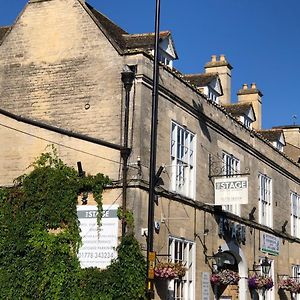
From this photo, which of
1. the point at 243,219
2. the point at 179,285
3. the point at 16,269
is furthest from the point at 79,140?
the point at 243,219

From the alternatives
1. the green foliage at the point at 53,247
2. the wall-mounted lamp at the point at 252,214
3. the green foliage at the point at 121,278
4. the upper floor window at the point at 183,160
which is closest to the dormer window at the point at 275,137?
the wall-mounted lamp at the point at 252,214

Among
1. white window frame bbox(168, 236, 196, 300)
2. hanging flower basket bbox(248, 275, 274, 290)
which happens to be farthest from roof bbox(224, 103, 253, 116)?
white window frame bbox(168, 236, 196, 300)

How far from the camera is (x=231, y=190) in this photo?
67.7 ft

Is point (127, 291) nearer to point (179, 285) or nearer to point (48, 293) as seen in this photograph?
point (48, 293)

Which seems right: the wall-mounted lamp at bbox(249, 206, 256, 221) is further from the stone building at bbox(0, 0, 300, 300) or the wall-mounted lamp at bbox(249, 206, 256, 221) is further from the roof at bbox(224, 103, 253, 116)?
the roof at bbox(224, 103, 253, 116)

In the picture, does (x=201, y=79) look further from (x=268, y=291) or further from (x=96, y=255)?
(x=96, y=255)

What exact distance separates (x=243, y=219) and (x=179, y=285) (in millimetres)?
6121

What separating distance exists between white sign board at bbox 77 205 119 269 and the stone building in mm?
497

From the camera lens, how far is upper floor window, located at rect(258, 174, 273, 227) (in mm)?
27453

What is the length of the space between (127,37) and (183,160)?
415cm

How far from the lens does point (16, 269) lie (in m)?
17.0

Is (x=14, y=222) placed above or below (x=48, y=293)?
above

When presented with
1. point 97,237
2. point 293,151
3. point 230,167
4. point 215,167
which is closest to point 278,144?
point 293,151

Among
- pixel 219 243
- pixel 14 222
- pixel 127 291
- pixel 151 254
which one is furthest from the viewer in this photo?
pixel 219 243
